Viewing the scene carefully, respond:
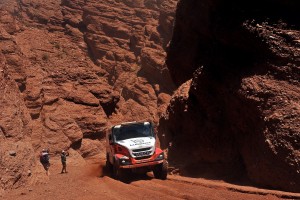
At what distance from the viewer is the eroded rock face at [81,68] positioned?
101ft

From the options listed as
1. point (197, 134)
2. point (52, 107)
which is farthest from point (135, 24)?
point (197, 134)

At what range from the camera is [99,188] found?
46.5 ft

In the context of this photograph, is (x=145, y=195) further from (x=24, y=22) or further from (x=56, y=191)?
(x=24, y=22)

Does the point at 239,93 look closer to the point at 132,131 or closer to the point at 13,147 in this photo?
the point at 132,131

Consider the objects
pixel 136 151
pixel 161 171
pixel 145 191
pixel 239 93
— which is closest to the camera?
pixel 145 191

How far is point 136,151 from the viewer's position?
16281mm

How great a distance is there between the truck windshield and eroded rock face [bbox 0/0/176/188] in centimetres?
408

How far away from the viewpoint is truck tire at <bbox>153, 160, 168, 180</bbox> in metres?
16.5

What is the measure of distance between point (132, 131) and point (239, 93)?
5.01 m

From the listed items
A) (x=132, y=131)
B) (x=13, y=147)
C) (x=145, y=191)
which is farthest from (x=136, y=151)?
(x=13, y=147)

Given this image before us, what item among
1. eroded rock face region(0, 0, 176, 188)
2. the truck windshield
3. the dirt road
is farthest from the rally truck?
eroded rock face region(0, 0, 176, 188)

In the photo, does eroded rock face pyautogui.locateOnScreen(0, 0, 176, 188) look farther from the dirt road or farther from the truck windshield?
the truck windshield

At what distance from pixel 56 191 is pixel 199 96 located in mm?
8257

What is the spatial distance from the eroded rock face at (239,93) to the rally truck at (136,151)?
2677 mm
